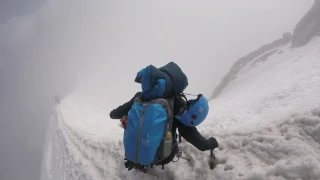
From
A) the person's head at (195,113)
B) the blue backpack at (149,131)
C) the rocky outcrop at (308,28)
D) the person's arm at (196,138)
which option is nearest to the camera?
the blue backpack at (149,131)

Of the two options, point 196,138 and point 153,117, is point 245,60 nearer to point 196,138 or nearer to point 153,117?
point 196,138

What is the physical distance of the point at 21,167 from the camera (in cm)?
10469

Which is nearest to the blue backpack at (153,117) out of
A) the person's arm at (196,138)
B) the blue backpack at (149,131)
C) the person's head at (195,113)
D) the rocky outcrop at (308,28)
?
the blue backpack at (149,131)

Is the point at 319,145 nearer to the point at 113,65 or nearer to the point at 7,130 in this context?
the point at 113,65

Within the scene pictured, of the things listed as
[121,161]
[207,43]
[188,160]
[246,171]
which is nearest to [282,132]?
[246,171]

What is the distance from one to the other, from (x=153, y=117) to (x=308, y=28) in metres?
25.1

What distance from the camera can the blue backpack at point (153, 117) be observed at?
388 centimetres

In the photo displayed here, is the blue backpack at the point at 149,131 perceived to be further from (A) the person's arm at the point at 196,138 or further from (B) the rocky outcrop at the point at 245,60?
(B) the rocky outcrop at the point at 245,60

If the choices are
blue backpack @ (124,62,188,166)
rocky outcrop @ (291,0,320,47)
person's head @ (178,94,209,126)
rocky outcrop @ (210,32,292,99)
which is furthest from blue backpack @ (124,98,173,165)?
rocky outcrop @ (210,32,292,99)

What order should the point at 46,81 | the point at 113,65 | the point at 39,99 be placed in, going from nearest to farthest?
the point at 39,99, the point at 113,65, the point at 46,81

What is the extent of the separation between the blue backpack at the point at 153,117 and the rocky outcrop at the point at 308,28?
22696 millimetres

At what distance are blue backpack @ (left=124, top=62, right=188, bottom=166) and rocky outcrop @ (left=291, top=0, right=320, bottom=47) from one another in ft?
74.5

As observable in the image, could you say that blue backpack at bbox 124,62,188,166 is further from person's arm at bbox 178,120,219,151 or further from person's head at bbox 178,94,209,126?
person's arm at bbox 178,120,219,151

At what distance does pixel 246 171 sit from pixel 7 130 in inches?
6237
